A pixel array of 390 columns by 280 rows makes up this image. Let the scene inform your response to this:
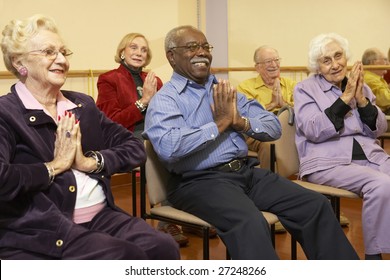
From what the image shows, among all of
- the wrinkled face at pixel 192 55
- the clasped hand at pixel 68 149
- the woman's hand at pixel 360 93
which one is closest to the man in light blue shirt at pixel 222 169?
the wrinkled face at pixel 192 55

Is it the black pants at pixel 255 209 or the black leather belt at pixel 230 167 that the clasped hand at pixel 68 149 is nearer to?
the black pants at pixel 255 209

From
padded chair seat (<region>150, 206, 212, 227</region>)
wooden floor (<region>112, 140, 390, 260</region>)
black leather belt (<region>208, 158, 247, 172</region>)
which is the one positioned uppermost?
black leather belt (<region>208, 158, 247, 172</region>)

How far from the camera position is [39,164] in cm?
192

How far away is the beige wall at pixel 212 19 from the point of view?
480 cm

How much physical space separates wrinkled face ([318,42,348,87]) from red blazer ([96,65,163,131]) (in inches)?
48.1

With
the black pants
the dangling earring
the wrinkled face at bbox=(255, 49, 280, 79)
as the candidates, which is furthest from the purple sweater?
the dangling earring

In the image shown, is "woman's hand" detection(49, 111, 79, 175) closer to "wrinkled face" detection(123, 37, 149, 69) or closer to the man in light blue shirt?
the man in light blue shirt

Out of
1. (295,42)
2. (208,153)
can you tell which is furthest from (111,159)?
(295,42)

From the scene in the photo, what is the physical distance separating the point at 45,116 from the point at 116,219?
445mm

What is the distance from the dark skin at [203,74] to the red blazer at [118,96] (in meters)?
1.09

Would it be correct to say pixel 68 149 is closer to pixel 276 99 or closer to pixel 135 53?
pixel 135 53

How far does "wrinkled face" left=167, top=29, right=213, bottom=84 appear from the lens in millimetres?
2596

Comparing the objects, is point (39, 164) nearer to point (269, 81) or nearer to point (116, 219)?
point (116, 219)

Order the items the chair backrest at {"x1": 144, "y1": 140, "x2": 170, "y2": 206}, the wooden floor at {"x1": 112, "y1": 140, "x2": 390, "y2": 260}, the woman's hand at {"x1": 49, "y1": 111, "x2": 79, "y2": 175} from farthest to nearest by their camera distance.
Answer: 1. the wooden floor at {"x1": 112, "y1": 140, "x2": 390, "y2": 260}
2. the chair backrest at {"x1": 144, "y1": 140, "x2": 170, "y2": 206}
3. the woman's hand at {"x1": 49, "y1": 111, "x2": 79, "y2": 175}
